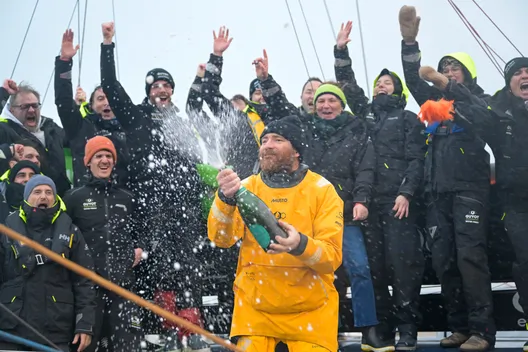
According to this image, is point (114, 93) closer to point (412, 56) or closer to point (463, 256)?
point (412, 56)

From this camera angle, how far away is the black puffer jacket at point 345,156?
6656 millimetres

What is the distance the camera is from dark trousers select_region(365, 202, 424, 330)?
653 centimetres

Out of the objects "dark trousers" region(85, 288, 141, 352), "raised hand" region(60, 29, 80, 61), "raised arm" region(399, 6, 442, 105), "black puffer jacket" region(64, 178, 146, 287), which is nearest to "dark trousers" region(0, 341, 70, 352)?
"dark trousers" region(85, 288, 141, 352)

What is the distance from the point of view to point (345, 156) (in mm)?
6785

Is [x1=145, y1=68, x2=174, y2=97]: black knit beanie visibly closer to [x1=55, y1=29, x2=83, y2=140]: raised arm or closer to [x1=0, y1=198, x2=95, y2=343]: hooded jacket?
[x1=55, y1=29, x2=83, y2=140]: raised arm

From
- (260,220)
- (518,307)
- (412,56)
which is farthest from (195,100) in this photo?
(518,307)

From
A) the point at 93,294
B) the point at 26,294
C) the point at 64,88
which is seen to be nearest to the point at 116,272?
the point at 93,294

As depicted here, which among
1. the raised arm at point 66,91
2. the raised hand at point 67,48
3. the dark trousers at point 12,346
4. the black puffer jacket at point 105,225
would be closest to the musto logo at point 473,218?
the black puffer jacket at point 105,225

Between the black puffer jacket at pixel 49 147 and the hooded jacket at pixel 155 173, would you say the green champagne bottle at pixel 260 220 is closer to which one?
the hooded jacket at pixel 155 173

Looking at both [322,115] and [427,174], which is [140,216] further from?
[427,174]

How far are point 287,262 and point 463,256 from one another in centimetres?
207

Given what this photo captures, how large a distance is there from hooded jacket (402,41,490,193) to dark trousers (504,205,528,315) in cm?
40

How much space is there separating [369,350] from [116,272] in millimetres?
2281

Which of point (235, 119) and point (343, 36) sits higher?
point (343, 36)
